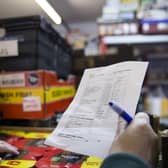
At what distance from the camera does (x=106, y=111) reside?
1.74 feet

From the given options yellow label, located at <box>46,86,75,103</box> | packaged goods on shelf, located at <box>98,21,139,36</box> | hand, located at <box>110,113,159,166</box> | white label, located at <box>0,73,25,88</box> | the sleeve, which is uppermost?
packaged goods on shelf, located at <box>98,21,139,36</box>

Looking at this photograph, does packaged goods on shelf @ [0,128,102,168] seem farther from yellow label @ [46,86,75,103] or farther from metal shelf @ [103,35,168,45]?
metal shelf @ [103,35,168,45]

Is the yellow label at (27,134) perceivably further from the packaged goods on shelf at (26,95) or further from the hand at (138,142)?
the hand at (138,142)

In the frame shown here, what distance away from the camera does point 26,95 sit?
39.0 inches

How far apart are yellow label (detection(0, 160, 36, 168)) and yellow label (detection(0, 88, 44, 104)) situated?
0.43m

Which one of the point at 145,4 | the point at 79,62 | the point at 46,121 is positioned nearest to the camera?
the point at 46,121

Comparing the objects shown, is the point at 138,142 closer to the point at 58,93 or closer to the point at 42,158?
the point at 42,158

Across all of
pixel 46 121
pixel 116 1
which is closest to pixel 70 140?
pixel 46 121

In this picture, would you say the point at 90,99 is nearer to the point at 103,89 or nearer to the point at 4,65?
the point at 103,89

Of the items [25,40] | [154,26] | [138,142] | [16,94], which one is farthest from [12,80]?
[154,26]

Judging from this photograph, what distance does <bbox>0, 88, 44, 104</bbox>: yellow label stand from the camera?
3.23 feet

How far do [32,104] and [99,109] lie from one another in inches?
18.9

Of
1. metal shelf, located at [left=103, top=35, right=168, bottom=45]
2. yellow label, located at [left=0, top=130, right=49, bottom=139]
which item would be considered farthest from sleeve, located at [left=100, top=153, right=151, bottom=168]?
metal shelf, located at [left=103, top=35, right=168, bottom=45]

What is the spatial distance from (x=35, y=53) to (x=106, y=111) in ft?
2.07
